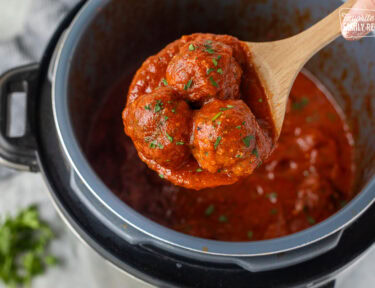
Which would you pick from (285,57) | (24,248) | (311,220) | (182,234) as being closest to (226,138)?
(182,234)

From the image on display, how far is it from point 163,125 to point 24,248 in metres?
1.12

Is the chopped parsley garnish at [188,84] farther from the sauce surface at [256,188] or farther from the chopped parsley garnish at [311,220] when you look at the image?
the chopped parsley garnish at [311,220]

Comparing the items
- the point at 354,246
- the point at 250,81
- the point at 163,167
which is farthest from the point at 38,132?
the point at 354,246

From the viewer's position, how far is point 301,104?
64.3 inches

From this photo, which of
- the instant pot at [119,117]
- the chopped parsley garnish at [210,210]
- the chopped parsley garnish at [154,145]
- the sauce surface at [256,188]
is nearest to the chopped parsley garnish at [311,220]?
the sauce surface at [256,188]

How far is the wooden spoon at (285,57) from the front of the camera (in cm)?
115

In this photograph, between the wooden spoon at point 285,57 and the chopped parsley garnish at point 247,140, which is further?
the wooden spoon at point 285,57

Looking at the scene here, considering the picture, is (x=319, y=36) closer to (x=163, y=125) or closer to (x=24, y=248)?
(x=163, y=125)

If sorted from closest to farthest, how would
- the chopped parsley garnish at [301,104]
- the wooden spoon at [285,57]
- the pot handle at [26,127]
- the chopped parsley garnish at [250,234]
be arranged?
the wooden spoon at [285,57] → the pot handle at [26,127] → the chopped parsley garnish at [250,234] → the chopped parsley garnish at [301,104]

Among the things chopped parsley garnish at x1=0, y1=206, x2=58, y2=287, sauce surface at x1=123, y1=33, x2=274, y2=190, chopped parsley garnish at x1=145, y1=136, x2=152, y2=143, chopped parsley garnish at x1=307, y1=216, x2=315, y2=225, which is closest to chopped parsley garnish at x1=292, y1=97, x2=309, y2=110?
chopped parsley garnish at x1=307, y1=216, x2=315, y2=225

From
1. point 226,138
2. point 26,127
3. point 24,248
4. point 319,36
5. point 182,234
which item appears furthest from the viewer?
point 24,248

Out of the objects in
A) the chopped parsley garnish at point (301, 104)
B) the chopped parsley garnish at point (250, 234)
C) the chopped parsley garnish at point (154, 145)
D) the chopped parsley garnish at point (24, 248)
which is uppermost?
the chopped parsley garnish at point (154, 145)

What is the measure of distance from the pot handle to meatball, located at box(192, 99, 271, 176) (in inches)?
21.2

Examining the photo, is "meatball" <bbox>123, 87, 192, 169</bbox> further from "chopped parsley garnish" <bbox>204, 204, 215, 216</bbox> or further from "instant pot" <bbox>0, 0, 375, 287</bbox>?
"chopped parsley garnish" <bbox>204, 204, 215, 216</bbox>
